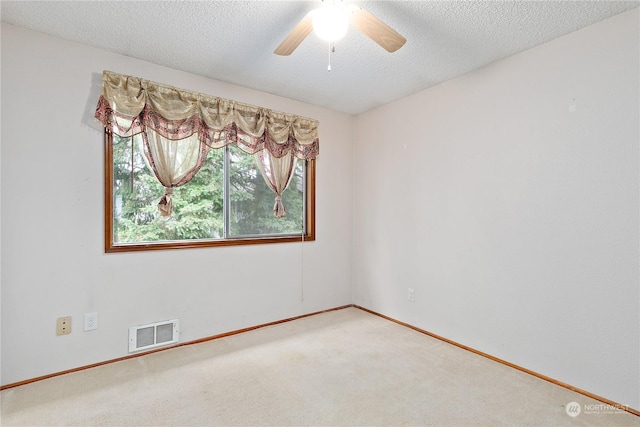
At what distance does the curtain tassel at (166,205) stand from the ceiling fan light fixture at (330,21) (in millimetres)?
1688

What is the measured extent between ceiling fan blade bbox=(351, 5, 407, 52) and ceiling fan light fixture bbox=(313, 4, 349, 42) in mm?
56

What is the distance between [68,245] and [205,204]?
101 cm

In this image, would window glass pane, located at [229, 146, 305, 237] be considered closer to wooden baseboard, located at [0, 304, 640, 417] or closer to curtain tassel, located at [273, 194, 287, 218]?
curtain tassel, located at [273, 194, 287, 218]

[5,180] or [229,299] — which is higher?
[5,180]

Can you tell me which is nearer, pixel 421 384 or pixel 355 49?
pixel 421 384

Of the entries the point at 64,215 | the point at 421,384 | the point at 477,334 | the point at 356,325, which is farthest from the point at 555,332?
the point at 64,215

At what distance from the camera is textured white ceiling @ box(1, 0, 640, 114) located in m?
1.87

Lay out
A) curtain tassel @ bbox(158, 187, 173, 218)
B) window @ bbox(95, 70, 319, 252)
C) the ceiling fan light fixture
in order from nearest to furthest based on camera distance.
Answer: the ceiling fan light fixture
window @ bbox(95, 70, 319, 252)
curtain tassel @ bbox(158, 187, 173, 218)

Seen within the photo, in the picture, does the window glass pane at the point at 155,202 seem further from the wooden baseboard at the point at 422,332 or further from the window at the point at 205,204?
the wooden baseboard at the point at 422,332

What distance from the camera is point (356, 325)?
321cm

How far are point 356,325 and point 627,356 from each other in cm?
196

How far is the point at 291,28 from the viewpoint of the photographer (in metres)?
2.08

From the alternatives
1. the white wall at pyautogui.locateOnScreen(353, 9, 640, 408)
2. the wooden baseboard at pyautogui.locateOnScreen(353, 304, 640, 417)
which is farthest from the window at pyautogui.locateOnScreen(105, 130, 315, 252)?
the wooden baseboard at pyautogui.locateOnScreen(353, 304, 640, 417)

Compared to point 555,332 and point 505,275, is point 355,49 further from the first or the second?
point 555,332
